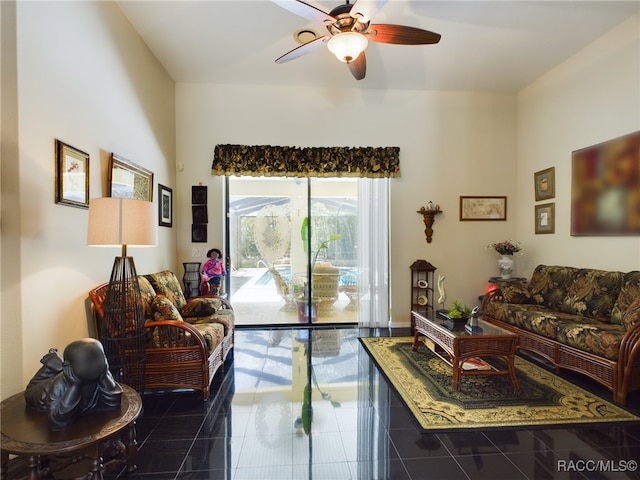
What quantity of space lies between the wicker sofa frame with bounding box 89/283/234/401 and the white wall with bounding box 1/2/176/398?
370mm

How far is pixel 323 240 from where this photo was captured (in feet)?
15.3

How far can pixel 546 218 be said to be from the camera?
13.6 feet

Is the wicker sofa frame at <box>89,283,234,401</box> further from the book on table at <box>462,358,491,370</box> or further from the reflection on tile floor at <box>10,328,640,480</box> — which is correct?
the book on table at <box>462,358,491,370</box>

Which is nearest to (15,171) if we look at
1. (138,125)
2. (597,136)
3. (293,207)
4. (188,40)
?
(138,125)

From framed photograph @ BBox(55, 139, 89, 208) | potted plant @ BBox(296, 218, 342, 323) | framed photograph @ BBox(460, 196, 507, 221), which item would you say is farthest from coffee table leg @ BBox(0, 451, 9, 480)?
framed photograph @ BBox(460, 196, 507, 221)

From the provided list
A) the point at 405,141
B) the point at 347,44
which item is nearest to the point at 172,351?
the point at 347,44

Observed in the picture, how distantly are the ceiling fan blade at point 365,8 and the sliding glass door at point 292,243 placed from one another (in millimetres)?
2513

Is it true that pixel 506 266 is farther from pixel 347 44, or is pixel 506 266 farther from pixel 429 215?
pixel 347 44

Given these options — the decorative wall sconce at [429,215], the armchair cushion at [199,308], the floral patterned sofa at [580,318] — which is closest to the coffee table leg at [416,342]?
the floral patterned sofa at [580,318]

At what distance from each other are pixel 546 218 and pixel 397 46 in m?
2.88

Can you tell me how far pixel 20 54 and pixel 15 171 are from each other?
658 millimetres

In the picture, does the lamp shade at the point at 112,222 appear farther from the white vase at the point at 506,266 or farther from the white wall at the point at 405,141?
the white vase at the point at 506,266

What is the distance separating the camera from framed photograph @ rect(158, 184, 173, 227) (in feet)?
12.4

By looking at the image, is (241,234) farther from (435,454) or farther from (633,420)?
(633,420)
